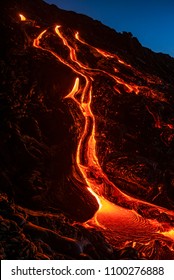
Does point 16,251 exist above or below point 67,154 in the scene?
below

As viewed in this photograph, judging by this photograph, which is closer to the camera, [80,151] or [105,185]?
[105,185]

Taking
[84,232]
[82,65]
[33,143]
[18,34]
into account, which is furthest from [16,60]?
[84,232]

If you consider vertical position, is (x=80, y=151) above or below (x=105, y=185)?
above

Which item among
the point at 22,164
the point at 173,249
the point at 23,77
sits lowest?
the point at 173,249

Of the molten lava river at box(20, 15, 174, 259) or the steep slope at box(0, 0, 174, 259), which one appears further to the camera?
the molten lava river at box(20, 15, 174, 259)

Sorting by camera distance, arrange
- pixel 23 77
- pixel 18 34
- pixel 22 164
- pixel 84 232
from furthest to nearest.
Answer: pixel 18 34
pixel 23 77
pixel 22 164
pixel 84 232

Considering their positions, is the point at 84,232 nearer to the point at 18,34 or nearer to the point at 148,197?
the point at 148,197

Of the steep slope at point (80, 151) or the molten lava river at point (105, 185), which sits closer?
the steep slope at point (80, 151)

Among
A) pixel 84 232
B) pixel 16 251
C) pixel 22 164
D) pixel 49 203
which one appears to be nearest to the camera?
pixel 16 251
